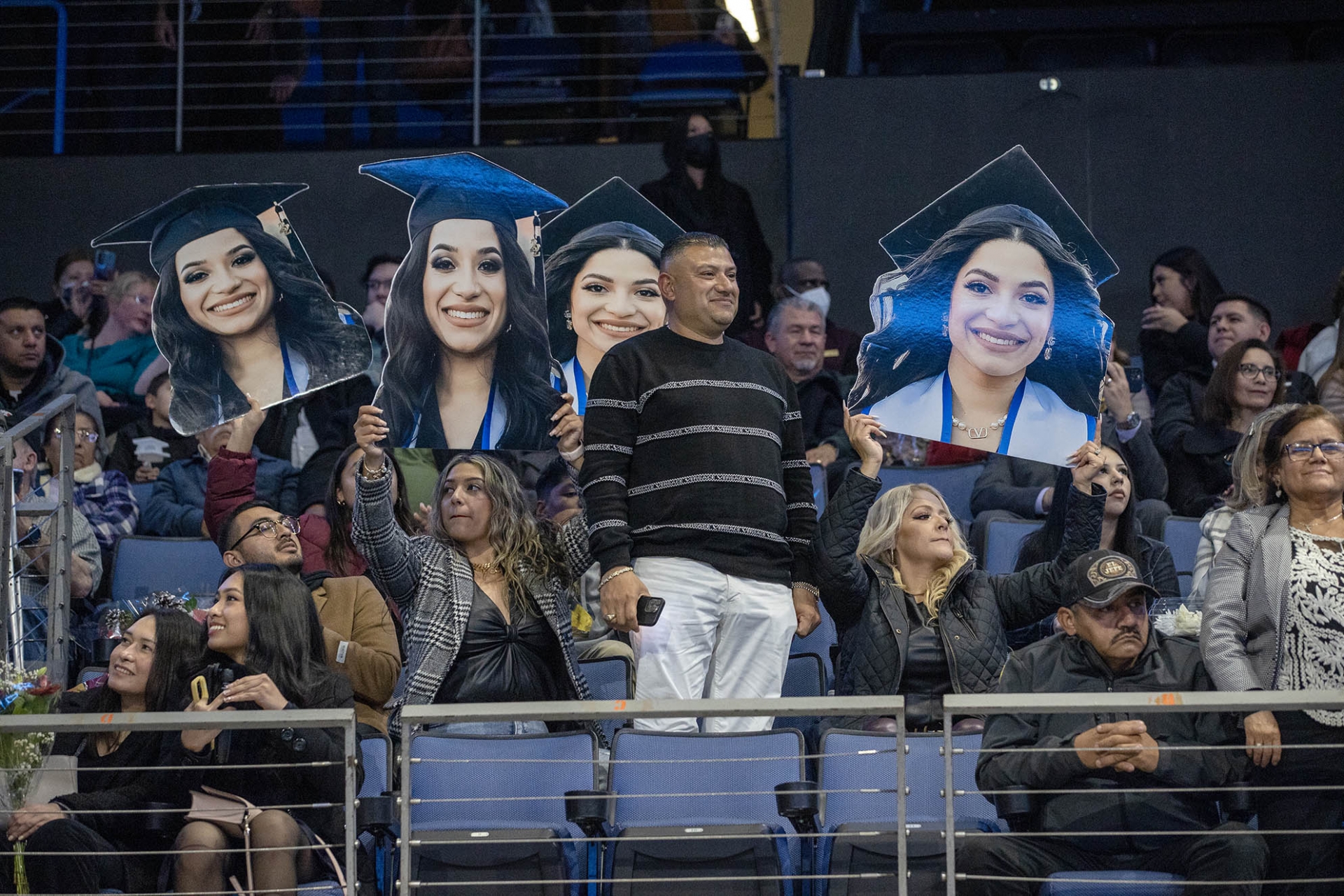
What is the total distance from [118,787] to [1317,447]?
9.79 feet

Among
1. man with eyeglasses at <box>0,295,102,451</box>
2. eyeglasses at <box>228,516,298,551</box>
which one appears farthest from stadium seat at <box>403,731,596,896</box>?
man with eyeglasses at <box>0,295,102,451</box>

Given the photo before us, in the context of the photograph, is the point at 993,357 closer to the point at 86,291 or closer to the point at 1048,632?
the point at 1048,632

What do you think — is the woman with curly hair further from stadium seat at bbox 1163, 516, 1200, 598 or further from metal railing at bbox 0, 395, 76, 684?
stadium seat at bbox 1163, 516, 1200, 598

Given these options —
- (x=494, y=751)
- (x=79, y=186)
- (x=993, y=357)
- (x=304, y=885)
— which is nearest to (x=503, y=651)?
(x=494, y=751)

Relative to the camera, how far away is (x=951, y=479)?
Result: 6746 mm

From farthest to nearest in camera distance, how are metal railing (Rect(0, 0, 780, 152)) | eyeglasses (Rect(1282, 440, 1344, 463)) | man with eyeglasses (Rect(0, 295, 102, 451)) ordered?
metal railing (Rect(0, 0, 780, 152)) → man with eyeglasses (Rect(0, 295, 102, 451)) → eyeglasses (Rect(1282, 440, 1344, 463))

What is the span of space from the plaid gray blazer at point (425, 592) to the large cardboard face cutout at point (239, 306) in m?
0.94

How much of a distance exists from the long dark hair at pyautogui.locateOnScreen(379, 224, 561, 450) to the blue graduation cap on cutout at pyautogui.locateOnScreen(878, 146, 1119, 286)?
1.12 m

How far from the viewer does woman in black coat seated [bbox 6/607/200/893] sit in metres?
4.07

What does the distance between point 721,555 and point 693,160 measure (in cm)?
394

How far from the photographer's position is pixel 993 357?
17.0 ft

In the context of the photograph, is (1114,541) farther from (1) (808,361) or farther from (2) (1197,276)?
(2) (1197,276)

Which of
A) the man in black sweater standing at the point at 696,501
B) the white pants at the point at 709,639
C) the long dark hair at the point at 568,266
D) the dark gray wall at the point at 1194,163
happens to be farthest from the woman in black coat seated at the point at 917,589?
the dark gray wall at the point at 1194,163

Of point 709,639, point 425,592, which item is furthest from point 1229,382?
point 425,592
